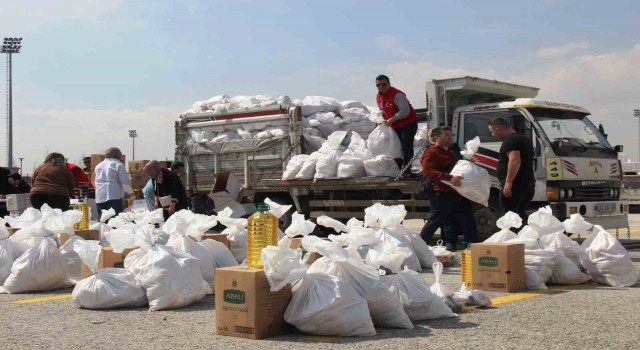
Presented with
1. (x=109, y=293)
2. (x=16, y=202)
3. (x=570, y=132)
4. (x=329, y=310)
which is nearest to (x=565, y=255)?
(x=329, y=310)

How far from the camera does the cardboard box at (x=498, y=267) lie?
6242 mm

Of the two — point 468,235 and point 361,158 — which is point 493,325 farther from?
point 361,158

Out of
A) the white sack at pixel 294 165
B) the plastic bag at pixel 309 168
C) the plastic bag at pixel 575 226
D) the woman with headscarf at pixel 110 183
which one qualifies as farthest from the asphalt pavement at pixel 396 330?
the white sack at pixel 294 165

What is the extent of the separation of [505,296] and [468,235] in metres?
2.77

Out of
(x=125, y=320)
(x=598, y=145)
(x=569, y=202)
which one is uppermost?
(x=598, y=145)

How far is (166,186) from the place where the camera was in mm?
10156

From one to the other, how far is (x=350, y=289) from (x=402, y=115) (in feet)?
21.3

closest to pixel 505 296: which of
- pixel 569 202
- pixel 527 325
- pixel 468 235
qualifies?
pixel 527 325

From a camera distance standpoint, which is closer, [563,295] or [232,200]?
[563,295]

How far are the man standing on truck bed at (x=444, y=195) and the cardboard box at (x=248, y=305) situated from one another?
4325 mm

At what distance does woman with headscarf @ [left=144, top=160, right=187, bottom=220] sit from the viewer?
999cm

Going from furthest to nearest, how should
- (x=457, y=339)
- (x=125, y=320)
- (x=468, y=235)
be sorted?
(x=468, y=235), (x=125, y=320), (x=457, y=339)

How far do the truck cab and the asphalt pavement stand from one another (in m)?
4.18

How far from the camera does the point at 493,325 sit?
486 centimetres
